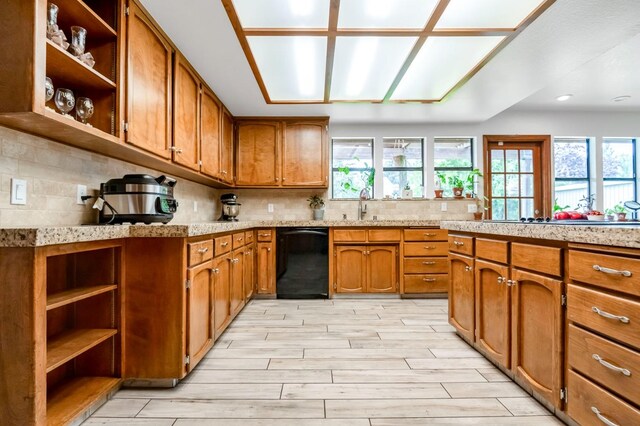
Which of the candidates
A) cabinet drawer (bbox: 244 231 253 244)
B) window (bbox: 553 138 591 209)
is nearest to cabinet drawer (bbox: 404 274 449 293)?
cabinet drawer (bbox: 244 231 253 244)

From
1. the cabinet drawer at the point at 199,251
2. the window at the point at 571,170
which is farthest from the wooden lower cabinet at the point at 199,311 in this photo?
the window at the point at 571,170

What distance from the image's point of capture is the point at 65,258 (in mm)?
1611

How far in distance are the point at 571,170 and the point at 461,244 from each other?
11.0 ft

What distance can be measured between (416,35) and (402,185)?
2421 millimetres

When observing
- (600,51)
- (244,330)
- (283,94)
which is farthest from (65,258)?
(600,51)

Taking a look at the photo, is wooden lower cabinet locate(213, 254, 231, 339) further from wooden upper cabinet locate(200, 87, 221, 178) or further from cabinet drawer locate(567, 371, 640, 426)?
cabinet drawer locate(567, 371, 640, 426)

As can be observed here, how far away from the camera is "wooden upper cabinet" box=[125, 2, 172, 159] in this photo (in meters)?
1.81

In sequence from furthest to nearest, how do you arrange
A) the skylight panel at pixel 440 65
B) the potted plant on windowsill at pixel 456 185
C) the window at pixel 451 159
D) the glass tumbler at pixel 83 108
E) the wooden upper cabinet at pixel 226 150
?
the window at pixel 451 159, the potted plant on windowsill at pixel 456 185, the wooden upper cabinet at pixel 226 150, the skylight panel at pixel 440 65, the glass tumbler at pixel 83 108

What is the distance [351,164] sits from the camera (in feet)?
14.4

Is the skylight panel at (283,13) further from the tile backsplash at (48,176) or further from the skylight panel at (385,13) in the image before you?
the tile backsplash at (48,176)

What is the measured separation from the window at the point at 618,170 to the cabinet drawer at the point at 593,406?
4.33 m

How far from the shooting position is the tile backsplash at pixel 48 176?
4.67ft

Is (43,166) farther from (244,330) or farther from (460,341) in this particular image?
(460,341)

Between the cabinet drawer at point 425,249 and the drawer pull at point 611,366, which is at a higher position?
the cabinet drawer at point 425,249
